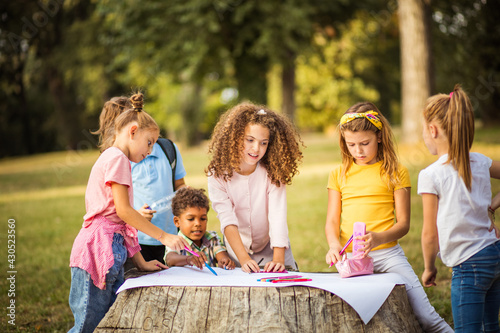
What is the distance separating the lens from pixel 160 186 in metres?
4.12

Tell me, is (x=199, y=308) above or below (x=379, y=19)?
below

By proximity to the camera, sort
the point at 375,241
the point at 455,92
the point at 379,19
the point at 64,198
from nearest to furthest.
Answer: the point at 455,92 → the point at 375,241 → the point at 64,198 → the point at 379,19

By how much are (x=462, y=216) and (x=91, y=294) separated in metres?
2.16

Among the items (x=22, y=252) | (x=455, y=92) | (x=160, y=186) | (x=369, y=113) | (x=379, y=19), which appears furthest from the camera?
(x=379, y=19)

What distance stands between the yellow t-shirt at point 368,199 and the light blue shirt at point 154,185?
4.58ft

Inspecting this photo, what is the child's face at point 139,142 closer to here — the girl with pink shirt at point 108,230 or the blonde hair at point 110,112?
the girl with pink shirt at point 108,230

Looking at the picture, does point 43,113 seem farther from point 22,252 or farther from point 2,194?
point 22,252

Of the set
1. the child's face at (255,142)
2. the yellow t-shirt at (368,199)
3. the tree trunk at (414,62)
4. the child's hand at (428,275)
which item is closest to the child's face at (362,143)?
the yellow t-shirt at (368,199)

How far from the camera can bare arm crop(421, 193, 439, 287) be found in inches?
109

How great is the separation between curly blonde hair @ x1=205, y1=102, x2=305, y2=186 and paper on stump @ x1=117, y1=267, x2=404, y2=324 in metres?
0.78

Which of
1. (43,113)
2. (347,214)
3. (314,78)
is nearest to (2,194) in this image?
(347,214)

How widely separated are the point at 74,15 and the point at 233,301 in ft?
77.4

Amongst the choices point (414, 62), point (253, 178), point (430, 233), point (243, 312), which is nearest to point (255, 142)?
point (253, 178)

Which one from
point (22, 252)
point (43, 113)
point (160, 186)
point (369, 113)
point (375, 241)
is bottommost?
point (22, 252)
